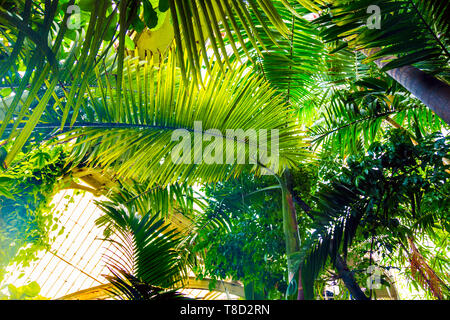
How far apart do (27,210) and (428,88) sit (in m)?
3.30

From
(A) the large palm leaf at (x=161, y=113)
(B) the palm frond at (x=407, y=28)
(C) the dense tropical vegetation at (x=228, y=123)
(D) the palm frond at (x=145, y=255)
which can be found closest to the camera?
(C) the dense tropical vegetation at (x=228, y=123)

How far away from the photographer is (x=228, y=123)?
55.7 inches

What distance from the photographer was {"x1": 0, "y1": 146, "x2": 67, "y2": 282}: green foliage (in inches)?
100

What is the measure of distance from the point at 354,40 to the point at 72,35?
1056mm

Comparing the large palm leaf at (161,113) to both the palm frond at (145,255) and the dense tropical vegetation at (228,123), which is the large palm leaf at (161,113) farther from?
the palm frond at (145,255)

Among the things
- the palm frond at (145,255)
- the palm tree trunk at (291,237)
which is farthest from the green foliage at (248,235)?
the palm frond at (145,255)

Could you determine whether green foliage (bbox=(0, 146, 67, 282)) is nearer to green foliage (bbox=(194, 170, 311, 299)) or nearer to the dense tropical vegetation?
the dense tropical vegetation

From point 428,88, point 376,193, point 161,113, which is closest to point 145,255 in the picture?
point 161,113

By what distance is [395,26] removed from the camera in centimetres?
105

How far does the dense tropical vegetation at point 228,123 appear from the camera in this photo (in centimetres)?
49

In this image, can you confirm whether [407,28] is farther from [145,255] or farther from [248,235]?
[248,235]

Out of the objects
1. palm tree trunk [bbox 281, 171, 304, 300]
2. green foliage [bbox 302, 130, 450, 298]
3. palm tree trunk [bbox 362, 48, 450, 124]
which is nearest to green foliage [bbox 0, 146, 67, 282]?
palm tree trunk [bbox 281, 171, 304, 300]

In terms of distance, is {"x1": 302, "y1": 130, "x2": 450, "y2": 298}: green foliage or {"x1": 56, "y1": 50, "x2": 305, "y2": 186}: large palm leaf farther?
{"x1": 302, "y1": 130, "x2": 450, "y2": 298}: green foliage
